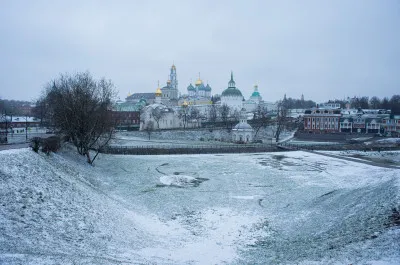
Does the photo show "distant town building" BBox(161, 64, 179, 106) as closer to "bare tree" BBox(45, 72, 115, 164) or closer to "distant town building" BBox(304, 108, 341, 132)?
"distant town building" BBox(304, 108, 341, 132)

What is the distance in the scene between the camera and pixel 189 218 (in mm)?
18094

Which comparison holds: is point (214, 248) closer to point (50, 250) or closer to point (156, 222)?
point (156, 222)

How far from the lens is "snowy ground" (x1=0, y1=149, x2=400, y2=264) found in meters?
11.4

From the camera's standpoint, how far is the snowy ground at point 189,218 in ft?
37.4

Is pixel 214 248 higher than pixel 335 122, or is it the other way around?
pixel 335 122

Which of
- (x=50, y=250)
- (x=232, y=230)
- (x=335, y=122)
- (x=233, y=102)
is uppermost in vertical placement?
(x=233, y=102)

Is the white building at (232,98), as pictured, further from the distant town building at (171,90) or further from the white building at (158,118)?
the white building at (158,118)

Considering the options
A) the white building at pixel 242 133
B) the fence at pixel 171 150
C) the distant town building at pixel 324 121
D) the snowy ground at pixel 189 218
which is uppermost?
the distant town building at pixel 324 121

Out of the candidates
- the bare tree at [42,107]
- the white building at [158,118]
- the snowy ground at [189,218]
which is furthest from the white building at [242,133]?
the bare tree at [42,107]

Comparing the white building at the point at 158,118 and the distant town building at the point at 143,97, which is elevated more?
the distant town building at the point at 143,97

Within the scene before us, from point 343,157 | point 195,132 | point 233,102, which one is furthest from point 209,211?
point 233,102

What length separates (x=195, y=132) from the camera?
6806cm

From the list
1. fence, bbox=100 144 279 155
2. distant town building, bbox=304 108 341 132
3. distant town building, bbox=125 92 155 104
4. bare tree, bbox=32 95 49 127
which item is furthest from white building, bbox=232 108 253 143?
distant town building, bbox=125 92 155 104

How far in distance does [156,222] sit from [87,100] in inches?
701
